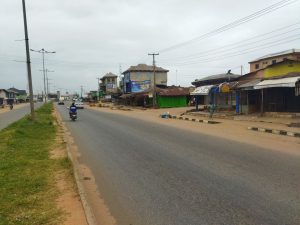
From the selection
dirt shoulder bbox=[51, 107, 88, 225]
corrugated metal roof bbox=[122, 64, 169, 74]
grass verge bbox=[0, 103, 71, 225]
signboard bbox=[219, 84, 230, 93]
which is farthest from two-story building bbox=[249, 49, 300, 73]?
dirt shoulder bbox=[51, 107, 88, 225]

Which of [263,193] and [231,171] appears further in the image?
[231,171]

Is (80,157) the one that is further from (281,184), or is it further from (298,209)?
(298,209)

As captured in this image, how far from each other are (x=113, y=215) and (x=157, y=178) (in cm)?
246

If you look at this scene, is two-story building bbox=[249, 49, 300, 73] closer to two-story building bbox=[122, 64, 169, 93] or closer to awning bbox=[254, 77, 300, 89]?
two-story building bbox=[122, 64, 169, 93]

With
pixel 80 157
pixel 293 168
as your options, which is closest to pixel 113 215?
pixel 293 168

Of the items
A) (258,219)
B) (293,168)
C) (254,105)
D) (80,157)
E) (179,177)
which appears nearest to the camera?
(258,219)

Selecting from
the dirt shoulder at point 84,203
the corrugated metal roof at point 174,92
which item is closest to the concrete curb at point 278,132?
the dirt shoulder at point 84,203

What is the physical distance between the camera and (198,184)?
729cm

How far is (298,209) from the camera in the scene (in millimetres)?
5453

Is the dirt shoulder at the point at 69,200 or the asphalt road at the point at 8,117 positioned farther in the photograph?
the asphalt road at the point at 8,117

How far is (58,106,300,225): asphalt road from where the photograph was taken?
5375mm

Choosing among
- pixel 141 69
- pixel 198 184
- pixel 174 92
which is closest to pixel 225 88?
pixel 198 184

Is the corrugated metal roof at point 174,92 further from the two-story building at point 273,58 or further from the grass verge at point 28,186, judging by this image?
the grass verge at point 28,186

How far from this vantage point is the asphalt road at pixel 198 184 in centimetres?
538
